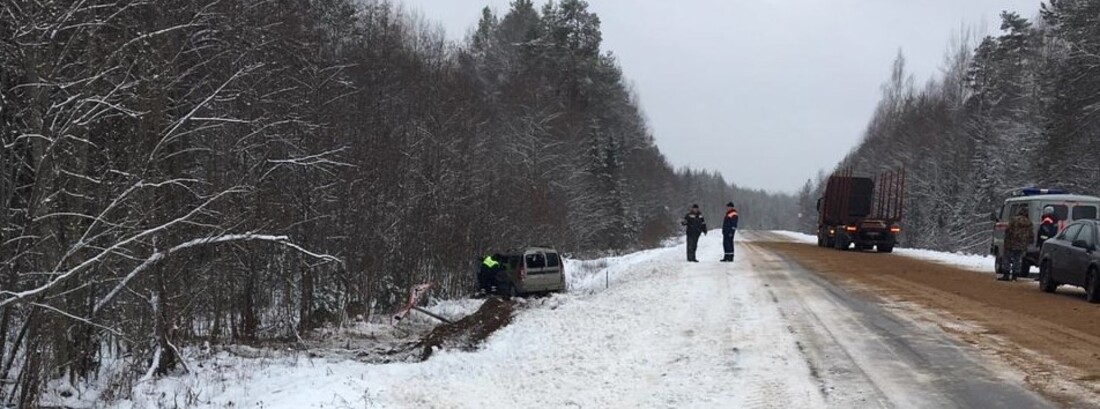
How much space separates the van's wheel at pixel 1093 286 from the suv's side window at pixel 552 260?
1237cm

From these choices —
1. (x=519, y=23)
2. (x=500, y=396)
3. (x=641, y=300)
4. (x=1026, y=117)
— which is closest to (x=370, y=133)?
(x=641, y=300)

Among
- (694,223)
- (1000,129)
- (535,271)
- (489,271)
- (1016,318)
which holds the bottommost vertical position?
(489,271)

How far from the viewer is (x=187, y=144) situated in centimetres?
1207

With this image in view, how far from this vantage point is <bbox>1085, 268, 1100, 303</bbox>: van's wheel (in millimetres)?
13867

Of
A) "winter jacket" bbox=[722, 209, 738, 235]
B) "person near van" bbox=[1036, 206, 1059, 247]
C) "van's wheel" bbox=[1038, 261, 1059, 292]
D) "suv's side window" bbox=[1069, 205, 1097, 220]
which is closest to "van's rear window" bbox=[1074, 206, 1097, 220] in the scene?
"suv's side window" bbox=[1069, 205, 1097, 220]

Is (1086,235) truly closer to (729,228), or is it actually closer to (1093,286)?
(1093,286)

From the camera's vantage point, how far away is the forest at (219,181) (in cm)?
786

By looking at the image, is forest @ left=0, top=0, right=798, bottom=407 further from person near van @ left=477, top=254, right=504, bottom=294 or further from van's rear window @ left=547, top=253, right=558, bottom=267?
van's rear window @ left=547, top=253, right=558, bottom=267

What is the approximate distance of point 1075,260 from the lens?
14695 millimetres

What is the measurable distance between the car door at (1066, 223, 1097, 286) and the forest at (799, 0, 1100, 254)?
1716 cm

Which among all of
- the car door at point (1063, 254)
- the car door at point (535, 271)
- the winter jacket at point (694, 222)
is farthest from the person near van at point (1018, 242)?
the car door at point (535, 271)

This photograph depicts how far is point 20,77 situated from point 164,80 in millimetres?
2011

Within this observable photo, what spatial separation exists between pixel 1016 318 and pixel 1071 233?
17.2 ft

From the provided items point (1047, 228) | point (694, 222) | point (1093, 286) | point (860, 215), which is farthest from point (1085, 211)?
point (860, 215)
